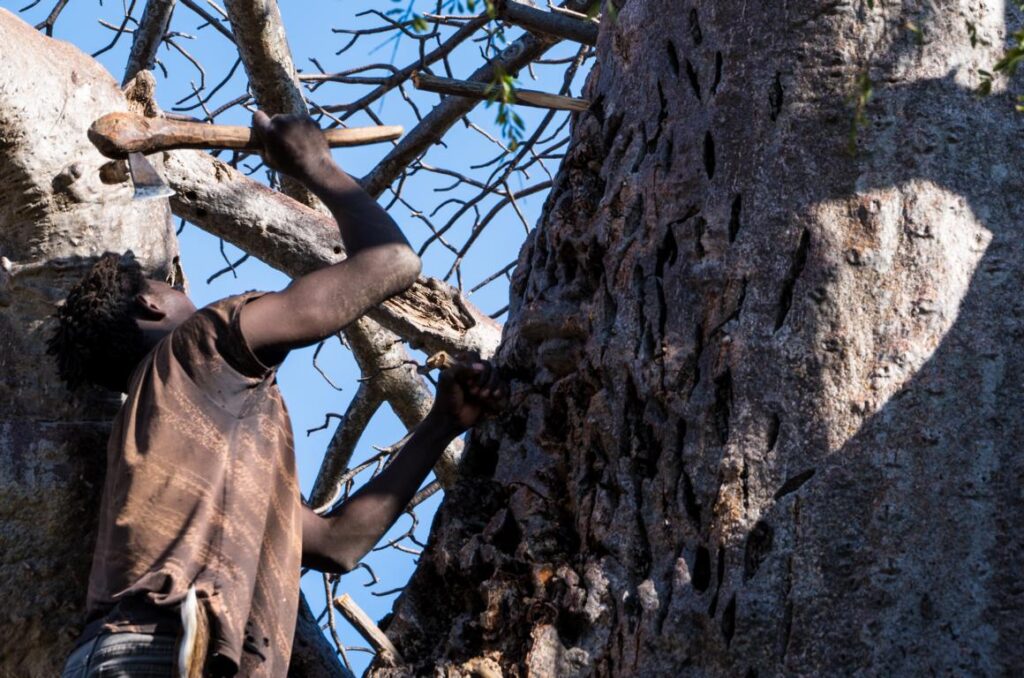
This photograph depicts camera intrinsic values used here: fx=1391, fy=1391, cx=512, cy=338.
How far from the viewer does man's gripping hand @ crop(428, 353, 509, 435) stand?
2.94 m

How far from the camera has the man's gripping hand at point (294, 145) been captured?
2.87 meters

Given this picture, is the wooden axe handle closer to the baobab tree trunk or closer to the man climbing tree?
the man climbing tree

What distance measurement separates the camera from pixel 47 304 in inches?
130

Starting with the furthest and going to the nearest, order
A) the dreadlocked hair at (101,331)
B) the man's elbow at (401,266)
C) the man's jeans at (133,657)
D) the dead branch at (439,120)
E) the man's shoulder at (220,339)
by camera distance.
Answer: the dead branch at (439,120), the dreadlocked hair at (101,331), the man's elbow at (401,266), the man's shoulder at (220,339), the man's jeans at (133,657)

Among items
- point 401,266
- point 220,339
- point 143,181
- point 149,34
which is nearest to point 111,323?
point 143,181

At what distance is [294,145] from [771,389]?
44.4 inches

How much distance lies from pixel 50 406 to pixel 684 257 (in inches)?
60.9

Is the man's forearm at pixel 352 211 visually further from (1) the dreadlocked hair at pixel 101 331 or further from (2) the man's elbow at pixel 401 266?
(1) the dreadlocked hair at pixel 101 331

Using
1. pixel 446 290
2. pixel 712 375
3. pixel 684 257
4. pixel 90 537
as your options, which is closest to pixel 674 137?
pixel 684 257

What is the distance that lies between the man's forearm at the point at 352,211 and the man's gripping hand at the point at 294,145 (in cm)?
2

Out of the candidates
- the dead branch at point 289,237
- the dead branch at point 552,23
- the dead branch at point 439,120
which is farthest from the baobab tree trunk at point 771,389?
the dead branch at point 439,120

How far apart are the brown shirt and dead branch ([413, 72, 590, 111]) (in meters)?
0.70

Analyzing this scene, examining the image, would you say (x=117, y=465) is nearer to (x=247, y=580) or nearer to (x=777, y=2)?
(x=247, y=580)

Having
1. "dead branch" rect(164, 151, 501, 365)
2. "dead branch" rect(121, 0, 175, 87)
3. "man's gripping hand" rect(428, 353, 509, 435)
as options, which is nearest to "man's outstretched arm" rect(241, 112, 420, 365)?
"man's gripping hand" rect(428, 353, 509, 435)
